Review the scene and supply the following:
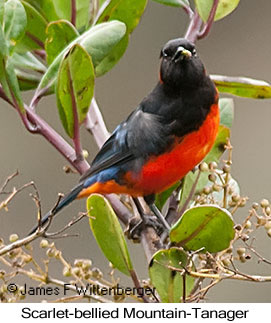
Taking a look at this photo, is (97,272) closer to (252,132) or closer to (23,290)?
(23,290)

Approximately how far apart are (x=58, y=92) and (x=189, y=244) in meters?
0.39

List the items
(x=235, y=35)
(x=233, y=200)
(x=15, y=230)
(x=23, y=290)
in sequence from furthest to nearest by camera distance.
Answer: (x=235, y=35) < (x=15, y=230) < (x=233, y=200) < (x=23, y=290)

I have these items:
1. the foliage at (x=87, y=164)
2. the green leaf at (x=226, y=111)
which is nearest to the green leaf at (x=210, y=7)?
the foliage at (x=87, y=164)

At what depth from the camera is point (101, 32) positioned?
161 centimetres

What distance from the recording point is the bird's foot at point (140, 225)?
1.60 m

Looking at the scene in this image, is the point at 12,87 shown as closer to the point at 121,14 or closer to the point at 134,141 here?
the point at 121,14

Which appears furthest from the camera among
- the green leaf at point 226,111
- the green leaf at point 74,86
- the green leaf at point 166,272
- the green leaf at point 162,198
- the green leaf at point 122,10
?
the green leaf at point 226,111

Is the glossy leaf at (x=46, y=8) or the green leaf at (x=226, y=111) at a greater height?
the glossy leaf at (x=46, y=8)

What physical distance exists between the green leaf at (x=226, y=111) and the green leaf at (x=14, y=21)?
21.3 inches

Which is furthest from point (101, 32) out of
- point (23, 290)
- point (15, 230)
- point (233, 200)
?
point (15, 230)

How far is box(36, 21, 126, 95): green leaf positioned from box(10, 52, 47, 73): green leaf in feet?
0.49

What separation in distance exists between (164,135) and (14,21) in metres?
0.53

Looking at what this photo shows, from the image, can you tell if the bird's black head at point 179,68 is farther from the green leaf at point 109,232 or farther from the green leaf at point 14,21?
the green leaf at point 109,232

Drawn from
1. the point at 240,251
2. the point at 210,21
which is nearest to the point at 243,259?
the point at 240,251
